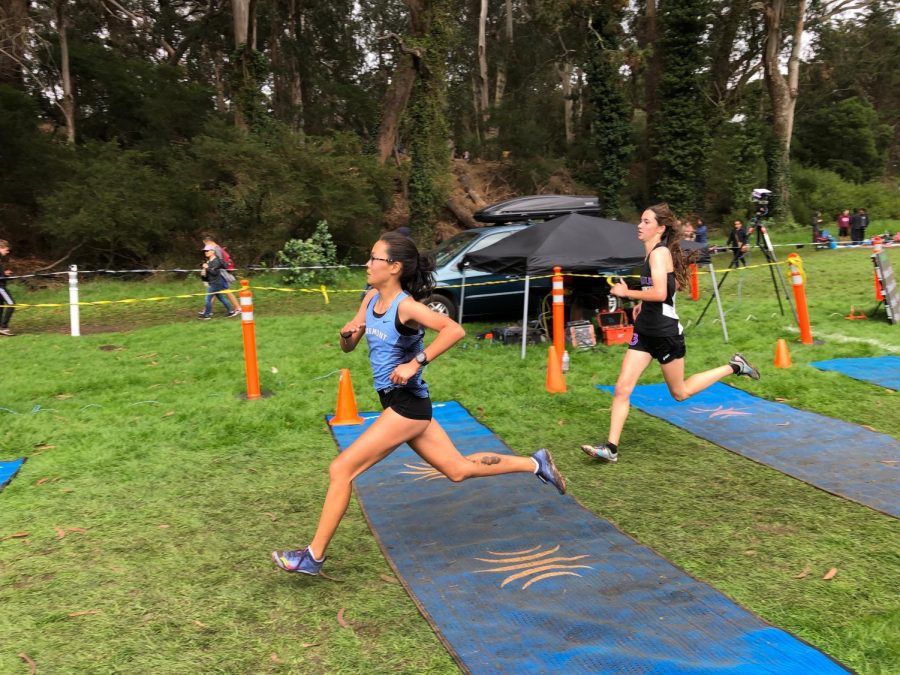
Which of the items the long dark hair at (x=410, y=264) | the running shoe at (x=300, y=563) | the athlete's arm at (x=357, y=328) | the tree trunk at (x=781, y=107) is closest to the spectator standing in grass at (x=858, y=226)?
the tree trunk at (x=781, y=107)

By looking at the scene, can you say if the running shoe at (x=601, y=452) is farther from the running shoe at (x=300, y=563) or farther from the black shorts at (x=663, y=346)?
the running shoe at (x=300, y=563)

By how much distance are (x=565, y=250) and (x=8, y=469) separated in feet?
21.7

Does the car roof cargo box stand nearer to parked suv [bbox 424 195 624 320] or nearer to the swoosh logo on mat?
parked suv [bbox 424 195 624 320]

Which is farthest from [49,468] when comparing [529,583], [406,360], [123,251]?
[123,251]

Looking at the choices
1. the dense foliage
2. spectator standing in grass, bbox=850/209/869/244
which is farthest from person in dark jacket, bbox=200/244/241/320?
spectator standing in grass, bbox=850/209/869/244

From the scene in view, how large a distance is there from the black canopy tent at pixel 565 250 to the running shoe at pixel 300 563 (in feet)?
19.0

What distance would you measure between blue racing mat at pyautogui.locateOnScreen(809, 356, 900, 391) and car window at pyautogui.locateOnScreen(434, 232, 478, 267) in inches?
223

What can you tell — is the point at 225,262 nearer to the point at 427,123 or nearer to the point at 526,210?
the point at 526,210

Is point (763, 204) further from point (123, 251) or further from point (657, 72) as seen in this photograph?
point (657, 72)

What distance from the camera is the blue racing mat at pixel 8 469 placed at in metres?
5.28

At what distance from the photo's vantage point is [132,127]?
81.1 ft

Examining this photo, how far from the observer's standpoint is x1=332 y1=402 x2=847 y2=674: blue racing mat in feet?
9.45

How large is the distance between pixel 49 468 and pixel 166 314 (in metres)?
8.32

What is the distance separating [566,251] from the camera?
920 centimetres
